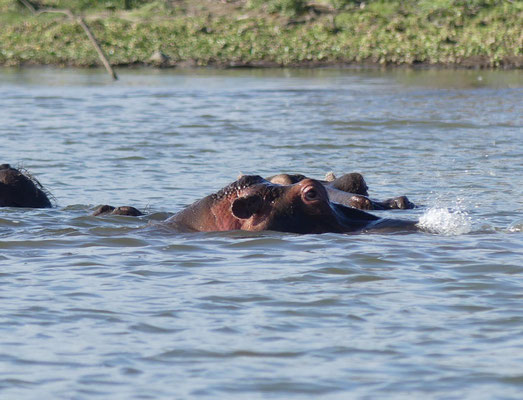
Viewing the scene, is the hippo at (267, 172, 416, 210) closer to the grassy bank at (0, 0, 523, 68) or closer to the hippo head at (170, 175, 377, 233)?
the hippo head at (170, 175, 377, 233)

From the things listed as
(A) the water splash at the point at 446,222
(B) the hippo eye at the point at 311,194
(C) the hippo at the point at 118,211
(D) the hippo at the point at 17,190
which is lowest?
(A) the water splash at the point at 446,222

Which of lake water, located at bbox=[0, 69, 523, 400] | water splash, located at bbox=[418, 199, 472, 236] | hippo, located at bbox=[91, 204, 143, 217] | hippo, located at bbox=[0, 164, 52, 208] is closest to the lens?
lake water, located at bbox=[0, 69, 523, 400]

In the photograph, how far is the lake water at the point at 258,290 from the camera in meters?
4.84

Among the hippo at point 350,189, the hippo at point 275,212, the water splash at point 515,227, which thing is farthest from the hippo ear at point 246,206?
the water splash at point 515,227

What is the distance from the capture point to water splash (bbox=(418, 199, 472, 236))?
8.18 metres

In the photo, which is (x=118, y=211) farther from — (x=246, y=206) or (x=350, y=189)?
(x=350, y=189)

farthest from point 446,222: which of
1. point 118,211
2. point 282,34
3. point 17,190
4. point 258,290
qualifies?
point 282,34

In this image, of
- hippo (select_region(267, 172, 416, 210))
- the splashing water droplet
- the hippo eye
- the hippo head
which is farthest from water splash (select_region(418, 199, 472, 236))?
the hippo eye

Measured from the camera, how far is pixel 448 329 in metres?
5.56

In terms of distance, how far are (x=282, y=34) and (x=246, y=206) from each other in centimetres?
3255

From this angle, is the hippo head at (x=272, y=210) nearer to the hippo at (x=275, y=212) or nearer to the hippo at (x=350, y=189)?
the hippo at (x=275, y=212)

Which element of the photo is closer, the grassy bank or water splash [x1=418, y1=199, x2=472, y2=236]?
water splash [x1=418, y1=199, x2=472, y2=236]

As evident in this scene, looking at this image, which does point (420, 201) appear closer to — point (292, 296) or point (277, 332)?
point (292, 296)

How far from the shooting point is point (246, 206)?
24.8 ft
